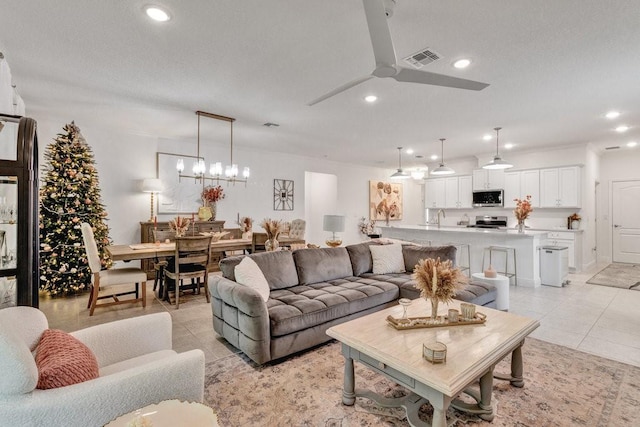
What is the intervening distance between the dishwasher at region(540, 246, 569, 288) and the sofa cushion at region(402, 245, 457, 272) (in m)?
2.39

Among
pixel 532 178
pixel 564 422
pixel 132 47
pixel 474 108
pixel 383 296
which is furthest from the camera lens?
pixel 532 178

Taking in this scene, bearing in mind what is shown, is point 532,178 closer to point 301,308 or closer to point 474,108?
point 474,108

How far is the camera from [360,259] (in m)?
4.15

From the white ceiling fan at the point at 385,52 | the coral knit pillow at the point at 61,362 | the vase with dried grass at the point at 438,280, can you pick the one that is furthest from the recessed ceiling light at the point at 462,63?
the coral knit pillow at the point at 61,362

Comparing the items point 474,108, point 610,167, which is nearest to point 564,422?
point 474,108

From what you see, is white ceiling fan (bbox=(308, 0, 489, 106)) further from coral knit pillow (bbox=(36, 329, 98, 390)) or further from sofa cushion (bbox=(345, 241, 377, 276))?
sofa cushion (bbox=(345, 241, 377, 276))

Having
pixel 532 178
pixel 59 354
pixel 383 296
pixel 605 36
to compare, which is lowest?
pixel 383 296

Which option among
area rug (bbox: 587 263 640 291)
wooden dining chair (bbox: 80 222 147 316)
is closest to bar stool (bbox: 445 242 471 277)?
area rug (bbox: 587 263 640 291)

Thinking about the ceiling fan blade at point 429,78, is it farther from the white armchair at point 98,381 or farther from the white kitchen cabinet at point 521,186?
the white kitchen cabinet at point 521,186

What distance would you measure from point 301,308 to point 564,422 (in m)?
1.93

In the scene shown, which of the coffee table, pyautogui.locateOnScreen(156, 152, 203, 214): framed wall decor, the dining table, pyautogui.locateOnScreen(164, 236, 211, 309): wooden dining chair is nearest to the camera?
the coffee table

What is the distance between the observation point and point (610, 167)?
24.7 feet

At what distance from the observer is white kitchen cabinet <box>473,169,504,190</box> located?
758 cm

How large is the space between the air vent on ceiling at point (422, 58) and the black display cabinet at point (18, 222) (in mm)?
2909
